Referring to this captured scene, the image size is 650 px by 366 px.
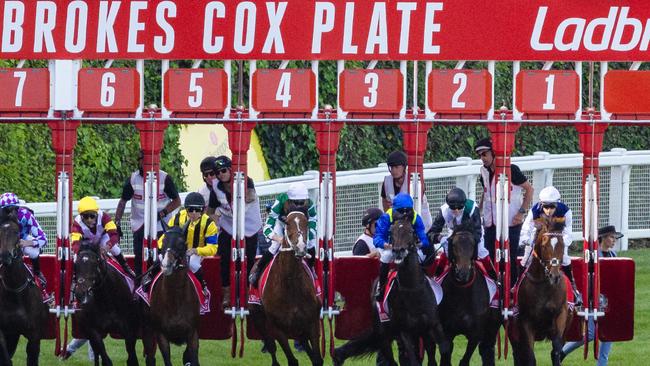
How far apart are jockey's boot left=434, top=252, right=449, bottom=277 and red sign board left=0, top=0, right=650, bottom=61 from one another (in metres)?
1.62

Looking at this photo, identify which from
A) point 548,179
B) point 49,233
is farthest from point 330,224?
point 548,179

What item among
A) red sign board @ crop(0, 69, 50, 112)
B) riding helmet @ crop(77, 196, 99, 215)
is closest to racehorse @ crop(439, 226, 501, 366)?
riding helmet @ crop(77, 196, 99, 215)

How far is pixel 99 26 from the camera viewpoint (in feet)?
48.4

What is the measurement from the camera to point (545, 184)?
22234 millimetres

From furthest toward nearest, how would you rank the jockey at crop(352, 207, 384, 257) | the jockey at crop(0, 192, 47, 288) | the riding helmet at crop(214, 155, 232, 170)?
1. the jockey at crop(352, 207, 384, 257)
2. the riding helmet at crop(214, 155, 232, 170)
3. the jockey at crop(0, 192, 47, 288)

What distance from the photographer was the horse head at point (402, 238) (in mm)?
13625

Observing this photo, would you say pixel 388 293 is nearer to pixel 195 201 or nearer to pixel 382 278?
pixel 382 278

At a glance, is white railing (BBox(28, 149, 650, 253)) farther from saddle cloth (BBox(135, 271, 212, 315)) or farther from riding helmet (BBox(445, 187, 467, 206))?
riding helmet (BBox(445, 187, 467, 206))

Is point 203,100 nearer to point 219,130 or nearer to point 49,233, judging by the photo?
point 49,233

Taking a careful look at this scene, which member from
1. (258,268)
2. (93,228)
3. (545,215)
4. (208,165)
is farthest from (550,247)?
(93,228)

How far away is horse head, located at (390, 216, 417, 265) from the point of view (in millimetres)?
13625

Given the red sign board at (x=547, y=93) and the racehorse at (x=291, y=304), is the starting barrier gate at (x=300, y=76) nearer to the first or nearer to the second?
the red sign board at (x=547, y=93)

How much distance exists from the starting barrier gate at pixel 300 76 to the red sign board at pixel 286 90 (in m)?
0.01

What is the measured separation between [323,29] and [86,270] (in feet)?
9.00
